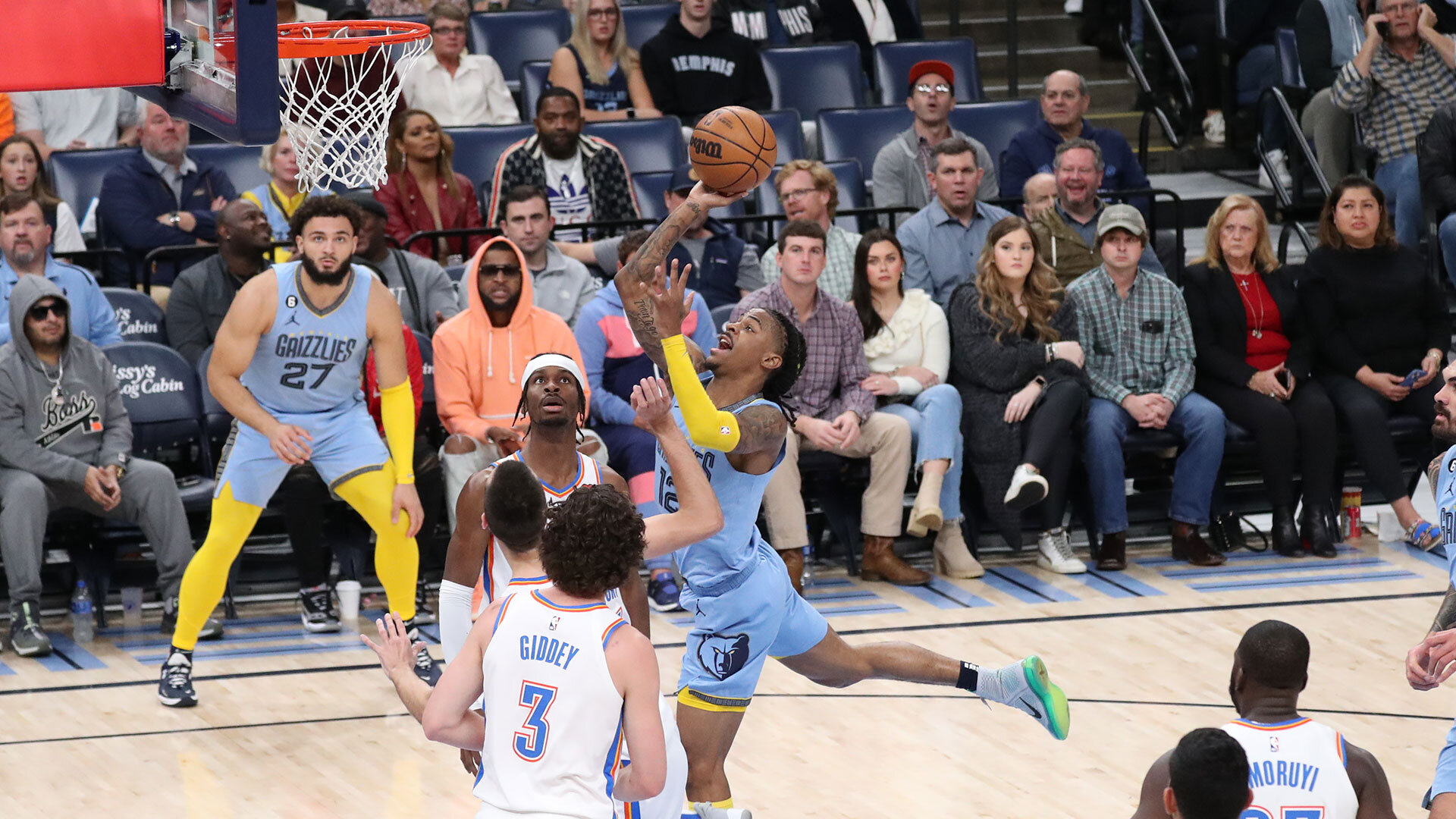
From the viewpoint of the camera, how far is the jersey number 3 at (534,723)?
351 centimetres

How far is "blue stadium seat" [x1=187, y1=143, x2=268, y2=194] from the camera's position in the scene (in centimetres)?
904

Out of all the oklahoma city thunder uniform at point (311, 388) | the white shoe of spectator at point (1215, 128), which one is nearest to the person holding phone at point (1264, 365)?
the white shoe of spectator at point (1215, 128)

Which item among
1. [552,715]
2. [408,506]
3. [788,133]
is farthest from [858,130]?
[552,715]

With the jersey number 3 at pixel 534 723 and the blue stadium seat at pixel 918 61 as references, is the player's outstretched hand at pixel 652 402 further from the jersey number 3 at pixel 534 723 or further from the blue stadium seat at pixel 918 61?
the blue stadium seat at pixel 918 61

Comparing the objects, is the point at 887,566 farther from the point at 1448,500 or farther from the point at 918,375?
the point at 1448,500

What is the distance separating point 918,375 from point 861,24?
3.81 m

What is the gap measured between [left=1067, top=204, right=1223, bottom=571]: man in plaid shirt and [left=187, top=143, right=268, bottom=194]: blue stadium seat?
4068mm

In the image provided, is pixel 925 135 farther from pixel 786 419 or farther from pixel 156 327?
pixel 786 419

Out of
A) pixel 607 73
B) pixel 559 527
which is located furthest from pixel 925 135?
pixel 559 527

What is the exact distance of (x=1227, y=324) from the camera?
27.3 ft

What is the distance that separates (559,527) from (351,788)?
7.83 feet

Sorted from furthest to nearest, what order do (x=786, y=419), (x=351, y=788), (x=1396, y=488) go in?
Result: (x=1396, y=488) < (x=351, y=788) < (x=786, y=419)

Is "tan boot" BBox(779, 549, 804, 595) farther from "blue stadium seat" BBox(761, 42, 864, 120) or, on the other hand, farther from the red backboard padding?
the red backboard padding

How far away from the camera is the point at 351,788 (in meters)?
5.56
